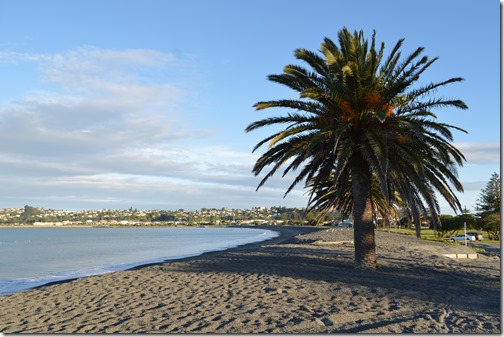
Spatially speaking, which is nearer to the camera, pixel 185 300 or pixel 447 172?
pixel 185 300

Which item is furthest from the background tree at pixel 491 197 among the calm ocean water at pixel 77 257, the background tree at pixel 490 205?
the calm ocean water at pixel 77 257

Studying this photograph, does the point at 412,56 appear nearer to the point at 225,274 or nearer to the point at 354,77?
the point at 354,77

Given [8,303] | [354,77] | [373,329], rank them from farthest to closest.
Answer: [354,77] < [8,303] < [373,329]

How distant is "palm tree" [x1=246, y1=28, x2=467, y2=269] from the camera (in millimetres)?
14281

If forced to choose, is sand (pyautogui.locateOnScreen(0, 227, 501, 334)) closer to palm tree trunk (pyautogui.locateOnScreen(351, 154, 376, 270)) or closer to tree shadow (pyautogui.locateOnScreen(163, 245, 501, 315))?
tree shadow (pyautogui.locateOnScreen(163, 245, 501, 315))

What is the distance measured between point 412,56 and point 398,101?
158cm

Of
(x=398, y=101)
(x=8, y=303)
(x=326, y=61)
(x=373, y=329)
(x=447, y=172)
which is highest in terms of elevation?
(x=326, y=61)

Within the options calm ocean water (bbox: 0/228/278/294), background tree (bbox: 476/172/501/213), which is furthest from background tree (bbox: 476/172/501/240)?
calm ocean water (bbox: 0/228/278/294)

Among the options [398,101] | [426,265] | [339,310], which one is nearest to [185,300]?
[339,310]

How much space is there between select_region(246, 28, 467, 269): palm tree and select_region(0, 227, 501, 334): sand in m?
2.70

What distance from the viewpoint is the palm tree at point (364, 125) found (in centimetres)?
1428

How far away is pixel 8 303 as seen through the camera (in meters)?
13.3

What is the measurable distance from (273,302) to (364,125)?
7209 millimetres

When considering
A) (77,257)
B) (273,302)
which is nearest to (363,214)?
(273,302)
